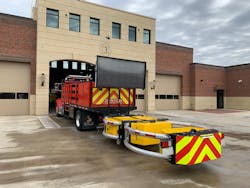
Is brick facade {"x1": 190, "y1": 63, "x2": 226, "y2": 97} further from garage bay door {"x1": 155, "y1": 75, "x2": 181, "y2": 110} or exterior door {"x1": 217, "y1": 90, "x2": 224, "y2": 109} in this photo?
garage bay door {"x1": 155, "y1": 75, "x2": 181, "y2": 110}

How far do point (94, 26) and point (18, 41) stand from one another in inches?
275

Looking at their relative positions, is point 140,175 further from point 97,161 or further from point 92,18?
point 92,18

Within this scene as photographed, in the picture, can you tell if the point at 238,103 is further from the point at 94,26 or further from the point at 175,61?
the point at 94,26

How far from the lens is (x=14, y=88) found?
17.2m

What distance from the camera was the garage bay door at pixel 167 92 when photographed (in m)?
25.0

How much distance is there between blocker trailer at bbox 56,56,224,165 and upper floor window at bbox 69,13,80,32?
26.8ft

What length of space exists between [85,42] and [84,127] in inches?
459

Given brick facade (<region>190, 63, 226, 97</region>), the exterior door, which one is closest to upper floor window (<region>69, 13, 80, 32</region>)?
brick facade (<region>190, 63, 226, 97</region>)

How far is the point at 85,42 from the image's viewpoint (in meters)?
19.8

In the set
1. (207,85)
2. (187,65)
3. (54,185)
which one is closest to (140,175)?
(54,185)

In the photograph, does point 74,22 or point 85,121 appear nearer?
point 85,121

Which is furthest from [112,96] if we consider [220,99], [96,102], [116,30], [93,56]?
[220,99]

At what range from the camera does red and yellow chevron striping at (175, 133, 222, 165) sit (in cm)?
485

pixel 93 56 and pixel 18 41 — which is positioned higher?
pixel 18 41
